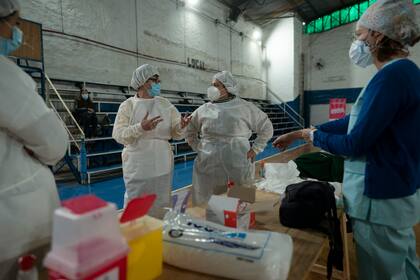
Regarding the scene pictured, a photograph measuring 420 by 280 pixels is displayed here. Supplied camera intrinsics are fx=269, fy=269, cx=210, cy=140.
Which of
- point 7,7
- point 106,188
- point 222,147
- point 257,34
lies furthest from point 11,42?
point 257,34

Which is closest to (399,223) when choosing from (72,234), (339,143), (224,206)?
(339,143)

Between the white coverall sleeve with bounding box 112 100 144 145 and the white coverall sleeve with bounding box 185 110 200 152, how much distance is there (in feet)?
1.62

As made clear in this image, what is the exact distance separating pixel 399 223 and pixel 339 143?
353 mm

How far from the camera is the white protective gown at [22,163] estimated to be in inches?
27.5

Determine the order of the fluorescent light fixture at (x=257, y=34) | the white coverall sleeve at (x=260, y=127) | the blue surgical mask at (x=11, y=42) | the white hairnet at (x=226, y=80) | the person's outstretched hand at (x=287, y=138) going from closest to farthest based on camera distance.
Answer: the blue surgical mask at (x=11, y=42) < the person's outstretched hand at (x=287, y=138) < the white hairnet at (x=226, y=80) < the white coverall sleeve at (x=260, y=127) < the fluorescent light fixture at (x=257, y=34)

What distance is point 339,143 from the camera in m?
0.99

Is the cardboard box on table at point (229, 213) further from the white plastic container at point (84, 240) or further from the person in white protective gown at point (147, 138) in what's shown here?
the person in white protective gown at point (147, 138)

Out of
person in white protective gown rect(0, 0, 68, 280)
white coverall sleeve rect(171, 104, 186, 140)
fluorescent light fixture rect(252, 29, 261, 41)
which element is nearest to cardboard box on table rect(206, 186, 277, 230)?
person in white protective gown rect(0, 0, 68, 280)

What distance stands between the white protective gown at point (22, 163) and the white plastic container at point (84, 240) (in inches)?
13.4

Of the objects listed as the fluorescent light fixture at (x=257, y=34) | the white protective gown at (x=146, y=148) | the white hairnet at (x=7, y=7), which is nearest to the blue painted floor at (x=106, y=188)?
the white protective gown at (x=146, y=148)

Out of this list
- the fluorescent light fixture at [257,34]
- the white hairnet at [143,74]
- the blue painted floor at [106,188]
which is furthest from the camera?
the fluorescent light fixture at [257,34]

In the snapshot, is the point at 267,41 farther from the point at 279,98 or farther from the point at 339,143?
the point at 339,143

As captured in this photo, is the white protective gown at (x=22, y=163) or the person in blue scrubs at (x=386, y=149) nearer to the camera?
the white protective gown at (x=22, y=163)

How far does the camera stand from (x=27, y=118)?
712 mm
